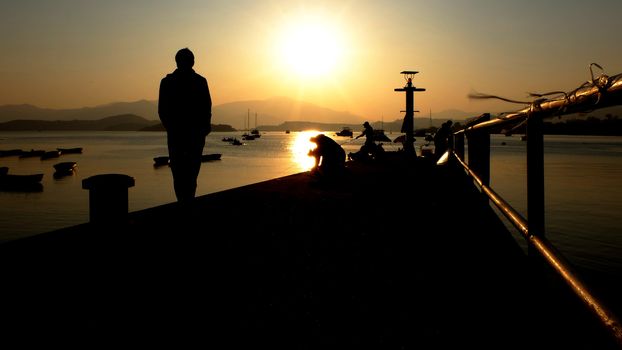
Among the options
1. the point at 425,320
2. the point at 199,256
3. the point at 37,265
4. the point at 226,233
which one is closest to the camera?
the point at 425,320

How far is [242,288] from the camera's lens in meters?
3.50

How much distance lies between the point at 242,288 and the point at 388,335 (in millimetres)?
1315

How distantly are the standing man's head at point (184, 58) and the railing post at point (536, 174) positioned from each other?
15.8 feet

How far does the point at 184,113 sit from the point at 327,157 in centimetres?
644

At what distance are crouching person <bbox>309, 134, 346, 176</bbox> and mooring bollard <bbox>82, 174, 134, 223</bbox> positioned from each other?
7.25m

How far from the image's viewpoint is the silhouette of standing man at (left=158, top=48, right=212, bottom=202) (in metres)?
6.16

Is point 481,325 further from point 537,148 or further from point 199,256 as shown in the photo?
point 199,256

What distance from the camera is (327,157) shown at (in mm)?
12242

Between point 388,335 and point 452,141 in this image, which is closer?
point 388,335

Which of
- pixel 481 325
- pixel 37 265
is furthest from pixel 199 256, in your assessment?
pixel 481 325

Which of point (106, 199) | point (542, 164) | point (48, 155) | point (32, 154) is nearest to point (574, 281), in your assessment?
point (542, 164)

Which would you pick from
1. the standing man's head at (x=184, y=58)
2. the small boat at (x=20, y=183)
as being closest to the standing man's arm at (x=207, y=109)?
the standing man's head at (x=184, y=58)

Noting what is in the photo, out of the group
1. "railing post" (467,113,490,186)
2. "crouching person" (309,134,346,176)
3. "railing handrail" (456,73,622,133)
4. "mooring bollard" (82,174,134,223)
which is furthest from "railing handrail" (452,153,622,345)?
"crouching person" (309,134,346,176)

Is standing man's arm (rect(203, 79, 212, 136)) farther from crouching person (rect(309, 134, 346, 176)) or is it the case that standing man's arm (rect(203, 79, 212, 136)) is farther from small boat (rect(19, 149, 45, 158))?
small boat (rect(19, 149, 45, 158))
